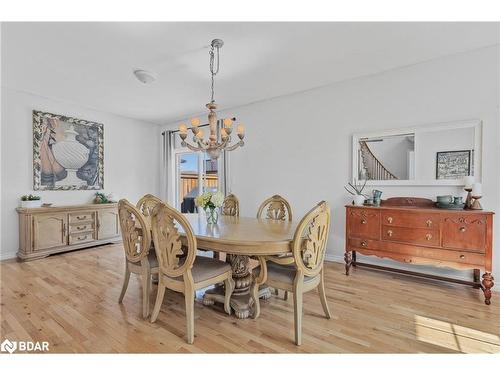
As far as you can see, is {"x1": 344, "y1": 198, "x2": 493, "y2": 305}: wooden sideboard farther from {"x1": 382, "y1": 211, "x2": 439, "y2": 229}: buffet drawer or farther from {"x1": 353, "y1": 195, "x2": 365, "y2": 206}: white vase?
{"x1": 353, "y1": 195, "x2": 365, "y2": 206}: white vase

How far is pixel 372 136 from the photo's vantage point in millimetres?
3387

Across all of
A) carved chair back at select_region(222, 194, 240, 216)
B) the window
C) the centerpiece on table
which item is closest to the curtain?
the window

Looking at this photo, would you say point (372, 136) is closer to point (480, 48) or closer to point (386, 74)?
point (386, 74)

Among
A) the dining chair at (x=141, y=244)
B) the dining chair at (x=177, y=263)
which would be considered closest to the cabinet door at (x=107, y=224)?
the dining chair at (x=141, y=244)

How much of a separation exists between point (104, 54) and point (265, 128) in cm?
247

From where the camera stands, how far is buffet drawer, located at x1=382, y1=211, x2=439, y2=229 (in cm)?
262

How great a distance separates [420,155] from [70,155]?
5.29 m

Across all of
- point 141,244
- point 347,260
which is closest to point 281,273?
point 141,244

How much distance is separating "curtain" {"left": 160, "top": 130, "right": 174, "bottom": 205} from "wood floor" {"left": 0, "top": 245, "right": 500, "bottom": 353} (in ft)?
9.55

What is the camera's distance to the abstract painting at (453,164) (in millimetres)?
2795

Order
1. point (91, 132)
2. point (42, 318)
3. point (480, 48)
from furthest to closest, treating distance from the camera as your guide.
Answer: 1. point (91, 132)
2. point (480, 48)
3. point (42, 318)

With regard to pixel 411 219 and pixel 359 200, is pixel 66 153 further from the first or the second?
pixel 411 219

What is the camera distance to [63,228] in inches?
160
